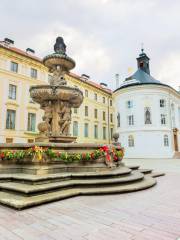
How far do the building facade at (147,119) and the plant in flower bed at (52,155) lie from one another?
80.6ft

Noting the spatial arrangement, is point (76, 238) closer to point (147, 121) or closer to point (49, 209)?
point (49, 209)

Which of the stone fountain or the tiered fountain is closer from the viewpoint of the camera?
the tiered fountain

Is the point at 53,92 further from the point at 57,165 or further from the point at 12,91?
the point at 12,91

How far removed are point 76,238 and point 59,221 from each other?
752 millimetres

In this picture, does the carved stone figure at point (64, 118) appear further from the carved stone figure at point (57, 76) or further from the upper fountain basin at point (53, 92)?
the carved stone figure at point (57, 76)

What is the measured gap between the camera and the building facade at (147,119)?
30438 millimetres

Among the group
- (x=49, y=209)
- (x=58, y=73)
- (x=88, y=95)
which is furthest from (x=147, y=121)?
Answer: (x=49, y=209)

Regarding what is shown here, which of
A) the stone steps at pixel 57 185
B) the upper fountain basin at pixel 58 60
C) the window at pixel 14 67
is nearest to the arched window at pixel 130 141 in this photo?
the window at pixel 14 67

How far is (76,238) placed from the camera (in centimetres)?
278

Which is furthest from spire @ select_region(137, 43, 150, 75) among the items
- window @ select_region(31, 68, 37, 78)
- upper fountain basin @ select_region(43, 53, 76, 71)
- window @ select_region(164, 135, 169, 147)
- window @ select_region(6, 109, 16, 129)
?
upper fountain basin @ select_region(43, 53, 76, 71)

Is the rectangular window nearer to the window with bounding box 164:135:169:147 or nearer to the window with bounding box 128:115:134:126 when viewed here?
the window with bounding box 128:115:134:126

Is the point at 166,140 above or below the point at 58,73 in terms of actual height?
below

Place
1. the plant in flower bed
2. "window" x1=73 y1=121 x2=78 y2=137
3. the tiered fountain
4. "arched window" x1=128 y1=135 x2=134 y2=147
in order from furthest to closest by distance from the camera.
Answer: "window" x1=73 y1=121 x2=78 y2=137, "arched window" x1=128 y1=135 x2=134 y2=147, the plant in flower bed, the tiered fountain

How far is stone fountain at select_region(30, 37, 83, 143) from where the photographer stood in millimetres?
8797
